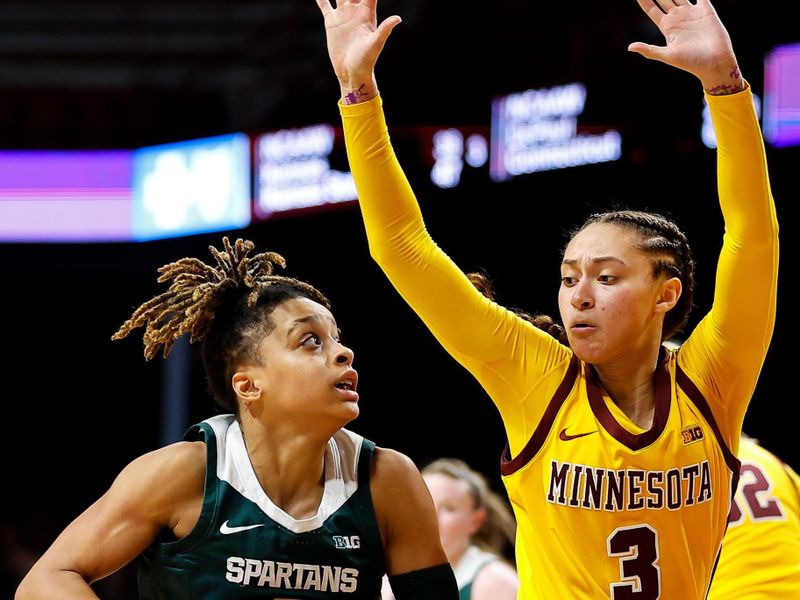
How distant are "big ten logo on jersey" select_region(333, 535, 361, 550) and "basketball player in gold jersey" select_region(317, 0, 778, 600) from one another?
0.38 meters

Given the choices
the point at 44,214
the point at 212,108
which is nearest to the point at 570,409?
the point at 44,214

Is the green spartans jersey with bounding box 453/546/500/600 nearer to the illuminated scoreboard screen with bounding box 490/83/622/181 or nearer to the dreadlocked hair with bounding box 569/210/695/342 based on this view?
the dreadlocked hair with bounding box 569/210/695/342

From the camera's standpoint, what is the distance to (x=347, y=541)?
285 centimetres

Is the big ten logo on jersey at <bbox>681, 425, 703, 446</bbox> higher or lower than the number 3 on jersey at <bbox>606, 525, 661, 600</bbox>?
higher

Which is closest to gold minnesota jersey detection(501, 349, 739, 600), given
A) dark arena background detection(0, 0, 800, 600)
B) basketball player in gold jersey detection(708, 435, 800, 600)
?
basketball player in gold jersey detection(708, 435, 800, 600)

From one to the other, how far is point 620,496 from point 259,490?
32.6 inches

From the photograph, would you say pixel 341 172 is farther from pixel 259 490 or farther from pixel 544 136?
pixel 259 490

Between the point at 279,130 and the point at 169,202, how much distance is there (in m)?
1.18

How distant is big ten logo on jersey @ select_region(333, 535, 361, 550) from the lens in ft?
9.32

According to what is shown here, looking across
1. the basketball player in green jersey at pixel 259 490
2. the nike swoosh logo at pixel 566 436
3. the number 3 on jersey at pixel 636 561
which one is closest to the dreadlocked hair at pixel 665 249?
the nike swoosh logo at pixel 566 436

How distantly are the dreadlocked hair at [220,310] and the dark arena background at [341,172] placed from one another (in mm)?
3538

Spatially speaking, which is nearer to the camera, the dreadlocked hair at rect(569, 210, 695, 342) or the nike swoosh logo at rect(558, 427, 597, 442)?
the nike swoosh logo at rect(558, 427, 597, 442)

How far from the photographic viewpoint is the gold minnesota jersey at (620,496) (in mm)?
2613

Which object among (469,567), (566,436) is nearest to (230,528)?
(566,436)
